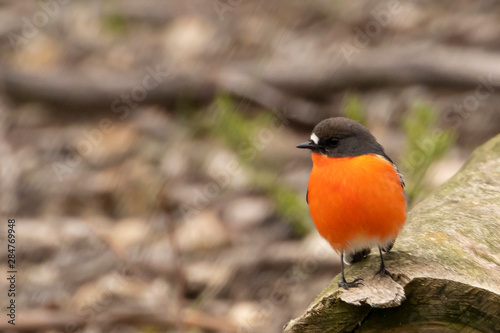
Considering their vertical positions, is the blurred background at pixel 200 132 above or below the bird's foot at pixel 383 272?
above

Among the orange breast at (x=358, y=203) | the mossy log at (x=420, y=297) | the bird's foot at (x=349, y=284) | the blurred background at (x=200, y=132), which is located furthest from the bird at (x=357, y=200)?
the blurred background at (x=200, y=132)

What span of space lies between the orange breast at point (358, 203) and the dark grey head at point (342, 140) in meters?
0.11

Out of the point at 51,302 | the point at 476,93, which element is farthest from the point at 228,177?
the point at 476,93

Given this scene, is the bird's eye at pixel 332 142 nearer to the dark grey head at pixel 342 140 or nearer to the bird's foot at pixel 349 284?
the dark grey head at pixel 342 140

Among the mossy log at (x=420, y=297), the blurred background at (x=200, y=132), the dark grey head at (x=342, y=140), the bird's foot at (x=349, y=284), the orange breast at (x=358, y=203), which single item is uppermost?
the blurred background at (x=200, y=132)

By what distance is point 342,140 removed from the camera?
3.08 meters

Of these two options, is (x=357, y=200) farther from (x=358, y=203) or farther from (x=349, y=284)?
(x=349, y=284)

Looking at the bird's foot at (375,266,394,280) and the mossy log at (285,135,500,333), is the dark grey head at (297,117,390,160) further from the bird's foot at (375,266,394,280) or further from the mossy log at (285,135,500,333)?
A: the bird's foot at (375,266,394,280)

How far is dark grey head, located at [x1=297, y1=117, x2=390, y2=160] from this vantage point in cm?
303

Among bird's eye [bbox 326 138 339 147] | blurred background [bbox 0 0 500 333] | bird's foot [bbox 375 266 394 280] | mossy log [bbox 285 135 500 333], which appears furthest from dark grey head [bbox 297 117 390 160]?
blurred background [bbox 0 0 500 333]

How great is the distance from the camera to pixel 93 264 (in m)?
5.53

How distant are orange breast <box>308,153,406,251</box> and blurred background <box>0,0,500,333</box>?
1737 mm

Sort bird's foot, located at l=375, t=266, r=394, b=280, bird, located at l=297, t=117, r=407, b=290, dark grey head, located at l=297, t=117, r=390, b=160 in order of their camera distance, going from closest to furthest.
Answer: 1. bird's foot, located at l=375, t=266, r=394, b=280
2. bird, located at l=297, t=117, r=407, b=290
3. dark grey head, located at l=297, t=117, r=390, b=160

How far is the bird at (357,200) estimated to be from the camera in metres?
2.74
